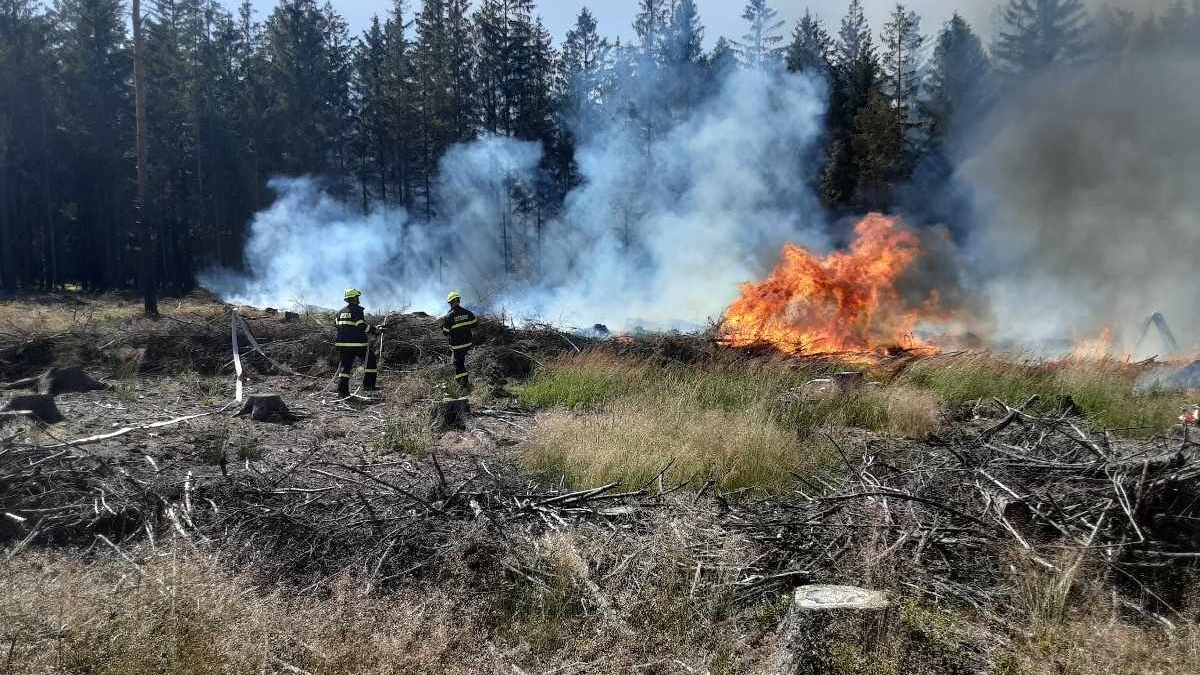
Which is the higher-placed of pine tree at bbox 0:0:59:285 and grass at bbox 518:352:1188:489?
pine tree at bbox 0:0:59:285

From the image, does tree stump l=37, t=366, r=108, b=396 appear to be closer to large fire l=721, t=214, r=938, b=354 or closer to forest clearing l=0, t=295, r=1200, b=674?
forest clearing l=0, t=295, r=1200, b=674

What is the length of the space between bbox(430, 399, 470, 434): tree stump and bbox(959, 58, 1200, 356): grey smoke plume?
13367 mm

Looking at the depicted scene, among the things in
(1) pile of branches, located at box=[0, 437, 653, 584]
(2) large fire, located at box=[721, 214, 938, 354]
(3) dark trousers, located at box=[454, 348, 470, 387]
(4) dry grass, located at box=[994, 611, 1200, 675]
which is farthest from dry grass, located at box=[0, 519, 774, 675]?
(2) large fire, located at box=[721, 214, 938, 354]

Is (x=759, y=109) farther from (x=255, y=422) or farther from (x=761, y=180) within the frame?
(x=255, y=422)

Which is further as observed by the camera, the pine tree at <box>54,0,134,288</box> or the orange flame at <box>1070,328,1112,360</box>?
the pine tree at <box>54,0,134,288</box>

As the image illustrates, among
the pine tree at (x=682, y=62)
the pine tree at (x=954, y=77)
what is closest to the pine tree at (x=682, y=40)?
the pine tree at (x=682, y=62)

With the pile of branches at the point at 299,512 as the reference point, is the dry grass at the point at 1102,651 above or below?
above

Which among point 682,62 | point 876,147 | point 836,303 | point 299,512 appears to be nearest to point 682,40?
point 682,62

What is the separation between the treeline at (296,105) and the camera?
99.5 feet

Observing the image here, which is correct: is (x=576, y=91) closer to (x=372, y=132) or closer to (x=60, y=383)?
(x=372, y=132)

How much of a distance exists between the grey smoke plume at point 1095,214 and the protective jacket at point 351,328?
14.5 m

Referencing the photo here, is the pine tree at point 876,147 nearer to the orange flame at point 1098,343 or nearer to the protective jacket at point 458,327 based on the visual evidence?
the orange flame at point 1098,343

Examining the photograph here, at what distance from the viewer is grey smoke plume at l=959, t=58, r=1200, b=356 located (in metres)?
16.0

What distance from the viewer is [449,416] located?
8.64m
